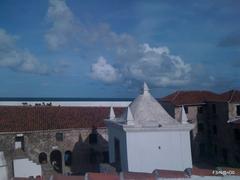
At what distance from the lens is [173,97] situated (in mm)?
40562

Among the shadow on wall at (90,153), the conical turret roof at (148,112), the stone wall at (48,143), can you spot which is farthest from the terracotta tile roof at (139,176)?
the shadow on wall at (90,153)

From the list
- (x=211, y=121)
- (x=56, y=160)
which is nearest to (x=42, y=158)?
(x=56, y=160)

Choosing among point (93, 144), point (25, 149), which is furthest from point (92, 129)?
point (25, 149)

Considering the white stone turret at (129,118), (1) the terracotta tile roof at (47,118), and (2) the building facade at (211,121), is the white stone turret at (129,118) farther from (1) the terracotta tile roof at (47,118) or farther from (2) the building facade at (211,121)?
(2) the building facade at (211,121)

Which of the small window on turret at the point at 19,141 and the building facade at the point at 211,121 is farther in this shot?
the building facade at the point at 211,121

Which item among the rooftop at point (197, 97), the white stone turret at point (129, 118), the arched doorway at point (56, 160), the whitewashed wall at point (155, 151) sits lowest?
the arched doorway at point (56, 160)

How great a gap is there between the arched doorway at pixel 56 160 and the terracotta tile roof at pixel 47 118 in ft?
9.85

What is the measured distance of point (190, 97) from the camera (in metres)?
39.8

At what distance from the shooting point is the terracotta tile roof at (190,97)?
3865 cm

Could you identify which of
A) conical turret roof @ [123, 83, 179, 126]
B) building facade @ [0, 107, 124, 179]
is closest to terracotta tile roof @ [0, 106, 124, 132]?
building facade @ [0, 107, 124, 179]

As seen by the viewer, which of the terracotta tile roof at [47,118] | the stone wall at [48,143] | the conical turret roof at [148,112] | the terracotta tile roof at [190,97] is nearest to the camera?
the conical turret roof at [148,112]

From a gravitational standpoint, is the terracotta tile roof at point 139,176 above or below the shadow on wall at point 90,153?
above

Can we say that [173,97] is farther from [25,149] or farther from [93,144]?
[25,149]

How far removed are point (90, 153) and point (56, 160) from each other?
3.72 metres
